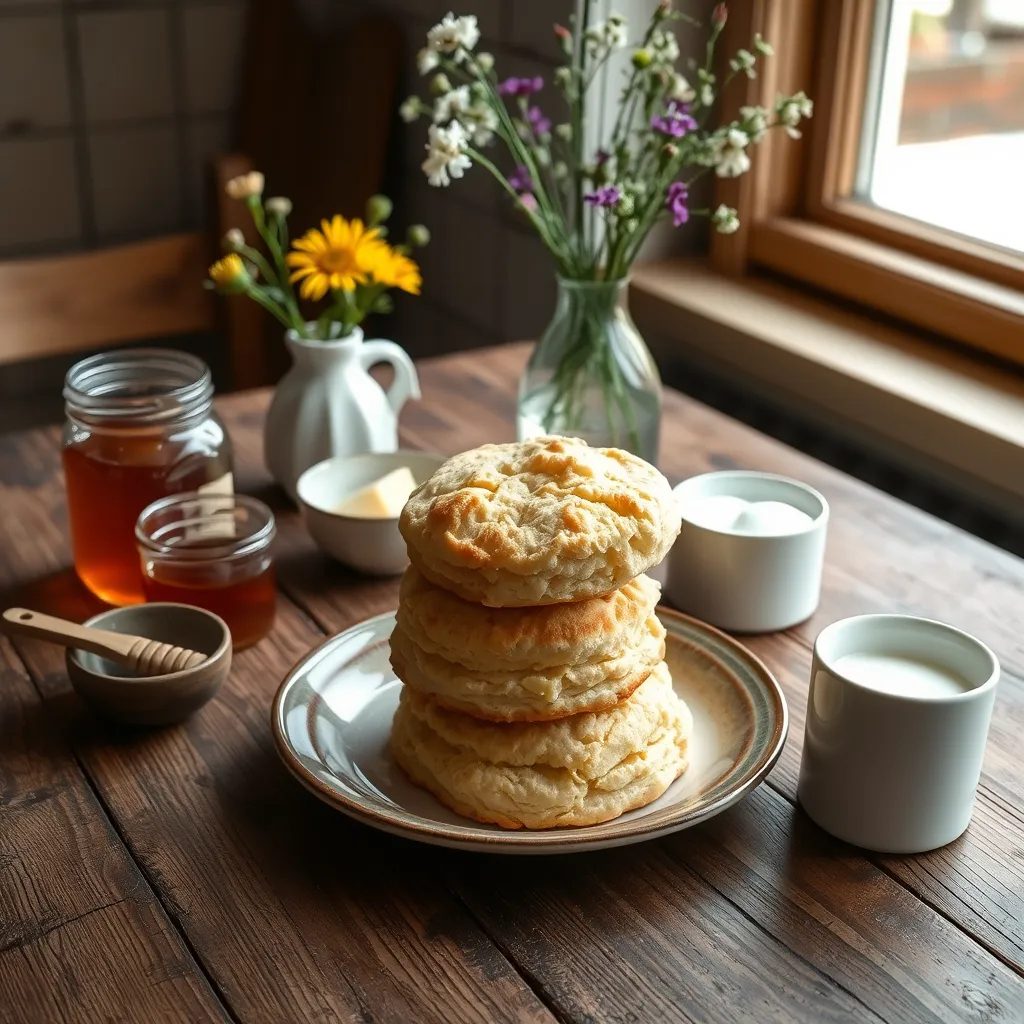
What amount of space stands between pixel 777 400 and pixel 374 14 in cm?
105

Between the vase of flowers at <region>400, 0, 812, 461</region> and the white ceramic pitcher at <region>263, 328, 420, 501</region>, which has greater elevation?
the vase of flowers at <region>400, 0, 812, 461</region>

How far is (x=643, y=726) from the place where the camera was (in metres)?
0.85

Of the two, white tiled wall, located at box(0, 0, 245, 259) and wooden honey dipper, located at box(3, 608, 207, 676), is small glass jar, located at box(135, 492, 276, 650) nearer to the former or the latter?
wooden honey dipper, located at box(3, 608, 207, 676)

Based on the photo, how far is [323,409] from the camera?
1.29 metres

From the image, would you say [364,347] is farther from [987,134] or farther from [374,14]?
[374,14]

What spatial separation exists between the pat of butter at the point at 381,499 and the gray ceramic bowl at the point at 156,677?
18 centimetres

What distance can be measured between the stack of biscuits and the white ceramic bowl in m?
0.28

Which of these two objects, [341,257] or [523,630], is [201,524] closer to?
[341,257]

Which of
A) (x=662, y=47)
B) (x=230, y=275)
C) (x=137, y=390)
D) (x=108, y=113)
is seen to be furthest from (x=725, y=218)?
(x=108, y=113)

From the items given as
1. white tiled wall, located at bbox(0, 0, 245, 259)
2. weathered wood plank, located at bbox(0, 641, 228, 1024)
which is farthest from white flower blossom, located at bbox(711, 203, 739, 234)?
white tiled wall, located at bbox(0, 0, 245, 259)

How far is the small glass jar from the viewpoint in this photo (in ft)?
3.48

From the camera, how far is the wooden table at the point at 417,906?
728 mm

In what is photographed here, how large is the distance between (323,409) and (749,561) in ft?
1.53

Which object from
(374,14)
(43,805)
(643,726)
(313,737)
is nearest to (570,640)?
(643,726)
